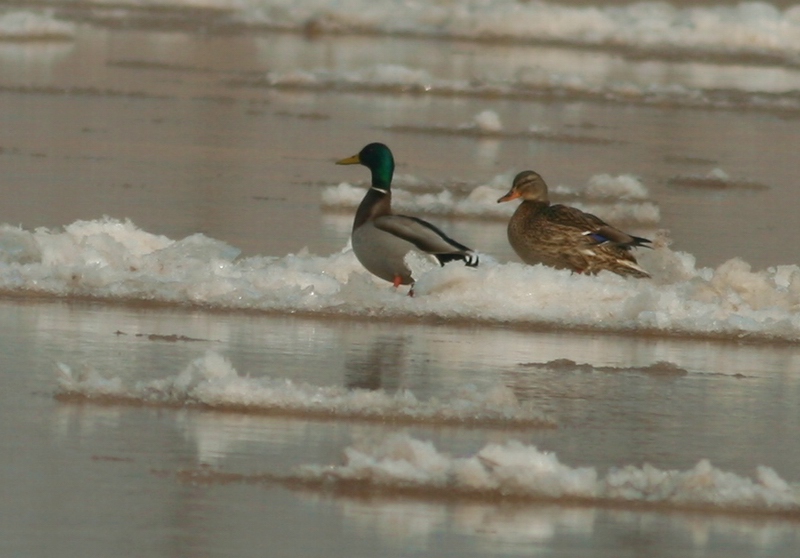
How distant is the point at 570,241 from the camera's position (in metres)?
12.0

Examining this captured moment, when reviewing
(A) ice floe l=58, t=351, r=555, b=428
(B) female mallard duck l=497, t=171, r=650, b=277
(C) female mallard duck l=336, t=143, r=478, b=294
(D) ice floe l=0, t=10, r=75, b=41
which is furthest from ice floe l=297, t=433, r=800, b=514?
(D) ice floe l=0, t=10, r=75, b=41

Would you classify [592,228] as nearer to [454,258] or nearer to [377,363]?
[454,258]

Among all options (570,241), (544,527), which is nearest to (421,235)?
(570,241)

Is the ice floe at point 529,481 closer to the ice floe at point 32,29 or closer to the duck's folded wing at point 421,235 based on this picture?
the duck's folded wing at point 421,235

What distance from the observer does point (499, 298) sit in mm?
10672

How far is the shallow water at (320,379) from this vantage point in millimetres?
6422

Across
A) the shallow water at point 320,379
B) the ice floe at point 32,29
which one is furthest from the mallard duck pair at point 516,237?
the ice floe at point 32,29

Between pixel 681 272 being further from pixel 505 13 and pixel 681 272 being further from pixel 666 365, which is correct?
pixel 505 13

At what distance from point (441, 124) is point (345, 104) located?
1987 millimetres

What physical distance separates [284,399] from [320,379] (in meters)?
0.79

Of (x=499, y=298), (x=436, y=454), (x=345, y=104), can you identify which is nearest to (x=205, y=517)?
(x=436, y=454)

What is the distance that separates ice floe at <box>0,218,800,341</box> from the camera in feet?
34.4

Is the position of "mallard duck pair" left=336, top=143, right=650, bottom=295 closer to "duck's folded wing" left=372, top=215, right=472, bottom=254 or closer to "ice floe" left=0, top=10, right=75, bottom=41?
"duck's folded wing" left=372, top=215, right=472, bottom=254

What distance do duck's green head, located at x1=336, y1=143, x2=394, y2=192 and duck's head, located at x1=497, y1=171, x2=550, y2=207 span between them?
0.97 metres
